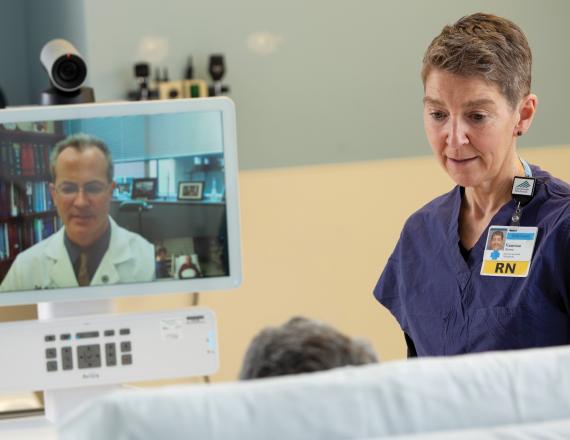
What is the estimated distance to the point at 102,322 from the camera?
201 centimetres

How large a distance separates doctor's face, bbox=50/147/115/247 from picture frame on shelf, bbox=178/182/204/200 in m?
0.13

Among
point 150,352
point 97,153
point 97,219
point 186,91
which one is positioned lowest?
point 150,352

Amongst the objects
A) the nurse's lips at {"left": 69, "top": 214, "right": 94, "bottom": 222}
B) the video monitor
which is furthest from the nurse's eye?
the nurse's lips at {"left": 69, "top": 214, "right": 94, "bottom": 222}

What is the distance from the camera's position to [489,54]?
1889 mm

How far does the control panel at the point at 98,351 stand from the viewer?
78.8 inches

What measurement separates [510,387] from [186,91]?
340 centimetres

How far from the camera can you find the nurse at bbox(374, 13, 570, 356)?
187 centimetres

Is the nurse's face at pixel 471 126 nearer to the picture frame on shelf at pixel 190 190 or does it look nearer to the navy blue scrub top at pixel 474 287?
the navy blue scrub top at pixel 474 287

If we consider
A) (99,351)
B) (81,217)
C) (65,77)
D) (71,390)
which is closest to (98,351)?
(99,351)

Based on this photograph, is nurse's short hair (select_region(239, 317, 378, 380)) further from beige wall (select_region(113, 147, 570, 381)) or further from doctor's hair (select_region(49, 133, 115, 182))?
beige wall (select_region(113, 147, 570, 381))

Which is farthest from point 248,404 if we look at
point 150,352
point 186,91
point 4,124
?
point 186,91

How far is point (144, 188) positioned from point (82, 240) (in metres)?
0.16

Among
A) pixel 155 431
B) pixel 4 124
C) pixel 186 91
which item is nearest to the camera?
pixel 155 431

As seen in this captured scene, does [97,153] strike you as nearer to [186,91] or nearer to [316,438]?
[316,438]
